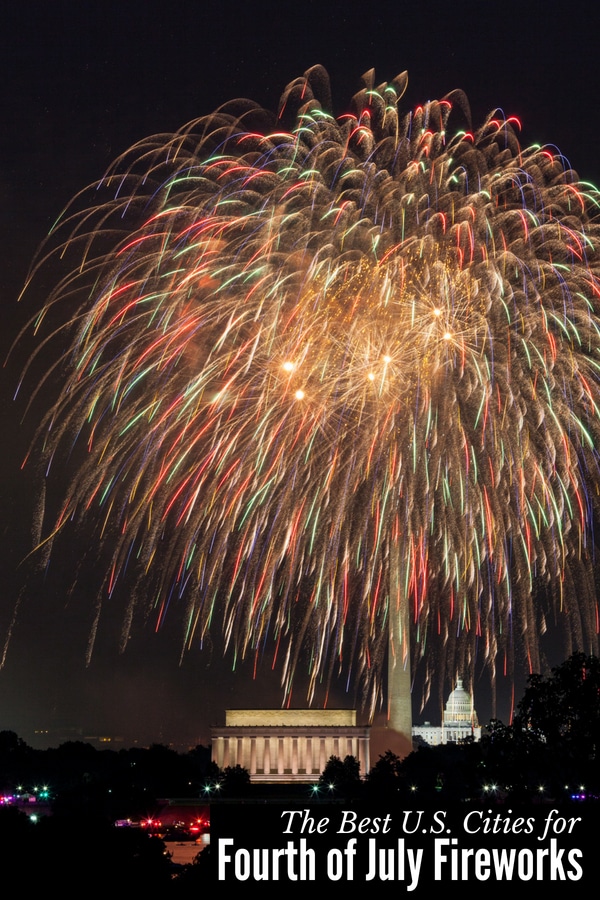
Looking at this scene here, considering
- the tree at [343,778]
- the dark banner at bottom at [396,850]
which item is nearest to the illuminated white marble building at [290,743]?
the tree at [343,778]

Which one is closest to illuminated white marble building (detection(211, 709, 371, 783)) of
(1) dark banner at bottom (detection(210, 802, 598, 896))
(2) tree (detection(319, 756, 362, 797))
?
(2) tree (detection(319, 756, 362, 797))

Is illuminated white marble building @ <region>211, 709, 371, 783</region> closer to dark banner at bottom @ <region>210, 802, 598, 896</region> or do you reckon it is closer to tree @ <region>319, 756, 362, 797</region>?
tree @ <region>319, 756, 362, 797</region>

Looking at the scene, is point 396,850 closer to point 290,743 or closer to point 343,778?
point 343,778

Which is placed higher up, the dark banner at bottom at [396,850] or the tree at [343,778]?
the tree at [343,778]

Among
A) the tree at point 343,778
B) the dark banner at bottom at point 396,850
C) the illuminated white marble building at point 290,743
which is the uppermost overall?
the illuminated white marble building at point 290,743

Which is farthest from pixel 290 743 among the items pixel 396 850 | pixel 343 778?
pixel 396 850

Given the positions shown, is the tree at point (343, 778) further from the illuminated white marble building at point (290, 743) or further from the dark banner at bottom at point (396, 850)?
the dark banner at bottom at point (396, 850)
